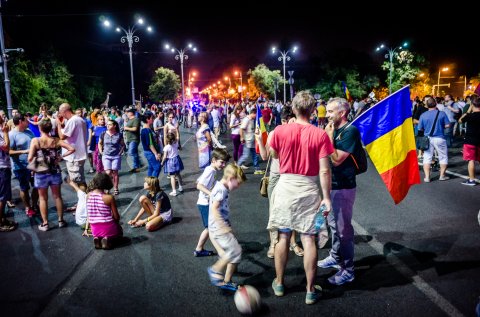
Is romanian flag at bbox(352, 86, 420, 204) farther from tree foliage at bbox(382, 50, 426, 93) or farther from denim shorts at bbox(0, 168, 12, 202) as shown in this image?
tree foliage at bbox(382, 50, 426, 93)

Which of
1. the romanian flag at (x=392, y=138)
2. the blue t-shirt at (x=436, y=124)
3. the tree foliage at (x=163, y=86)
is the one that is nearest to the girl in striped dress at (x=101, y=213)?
the romanian flag at (x=392, y=138)

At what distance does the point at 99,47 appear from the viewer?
5762cm

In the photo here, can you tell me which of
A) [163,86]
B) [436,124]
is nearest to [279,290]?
[436,124]

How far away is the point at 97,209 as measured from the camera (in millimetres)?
5465

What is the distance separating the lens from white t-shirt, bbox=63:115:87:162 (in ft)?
24.0

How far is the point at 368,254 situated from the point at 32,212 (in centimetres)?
608

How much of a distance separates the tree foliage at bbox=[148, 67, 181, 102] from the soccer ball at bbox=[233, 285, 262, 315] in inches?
1882

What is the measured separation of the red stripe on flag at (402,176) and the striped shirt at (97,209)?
150 inches

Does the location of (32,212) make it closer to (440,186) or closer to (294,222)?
(294,222)

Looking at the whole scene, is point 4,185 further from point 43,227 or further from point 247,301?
point 247,301

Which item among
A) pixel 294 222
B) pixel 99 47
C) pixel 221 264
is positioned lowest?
pixel 221 264

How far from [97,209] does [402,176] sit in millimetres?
4156

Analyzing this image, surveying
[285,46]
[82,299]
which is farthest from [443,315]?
[285,46]

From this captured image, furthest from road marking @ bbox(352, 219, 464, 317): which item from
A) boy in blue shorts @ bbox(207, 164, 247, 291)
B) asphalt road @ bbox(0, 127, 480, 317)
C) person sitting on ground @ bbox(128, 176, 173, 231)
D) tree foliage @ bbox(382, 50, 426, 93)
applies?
tree foliage @ bbox(382, 50, 426, 93)
